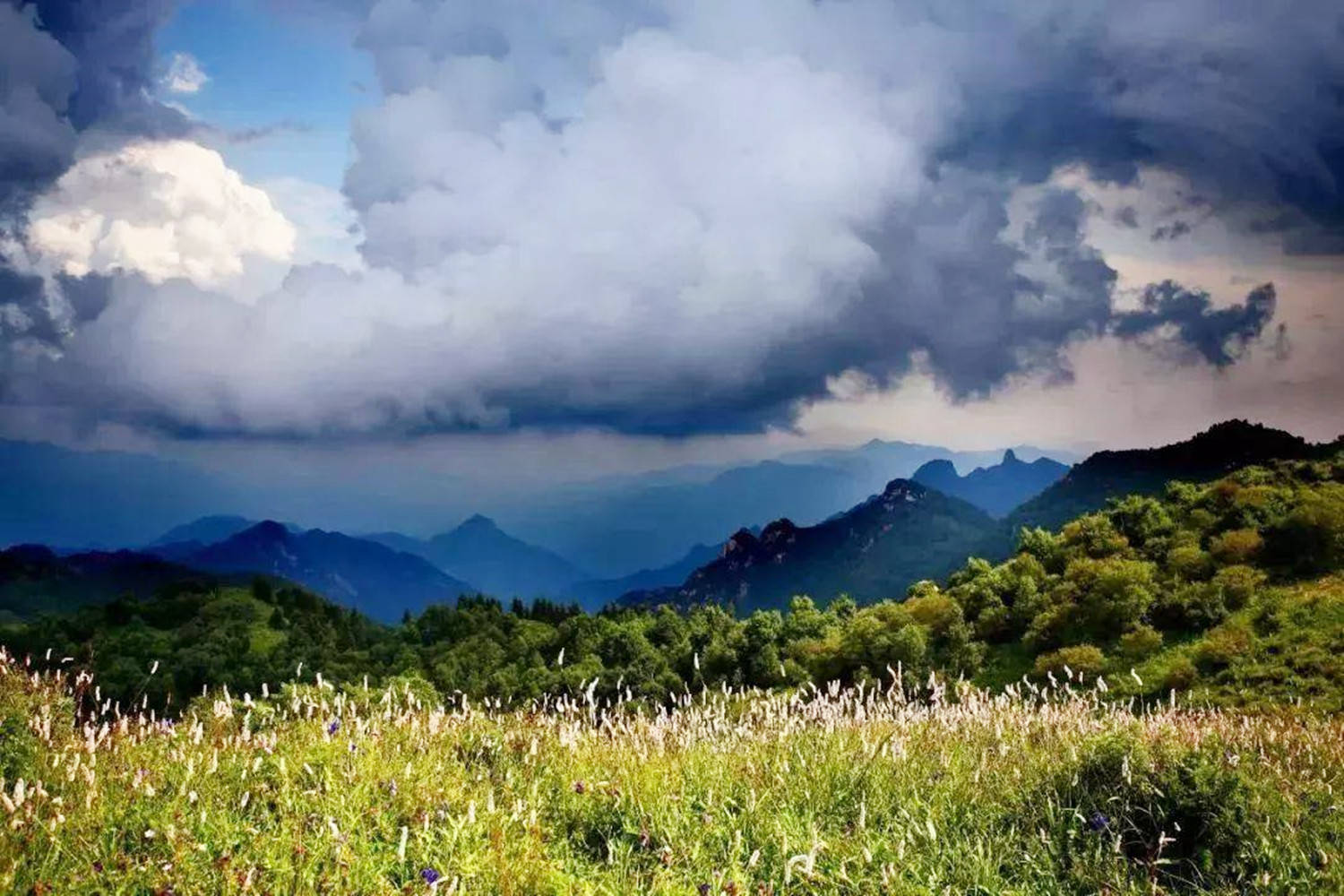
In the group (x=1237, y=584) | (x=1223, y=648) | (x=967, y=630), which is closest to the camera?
(x=1223, y=648)

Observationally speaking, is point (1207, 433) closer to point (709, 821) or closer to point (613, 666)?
A: point (613, 666)

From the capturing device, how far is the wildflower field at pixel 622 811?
206 inches

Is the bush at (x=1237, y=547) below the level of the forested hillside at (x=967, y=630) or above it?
above

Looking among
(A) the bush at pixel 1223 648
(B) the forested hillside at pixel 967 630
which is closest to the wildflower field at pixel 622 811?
(B) the forested hillside at pixel 967 630

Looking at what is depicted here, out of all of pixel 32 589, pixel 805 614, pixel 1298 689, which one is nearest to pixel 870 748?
pixel 1298 689

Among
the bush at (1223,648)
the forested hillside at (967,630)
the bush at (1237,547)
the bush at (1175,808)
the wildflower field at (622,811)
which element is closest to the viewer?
the wildflower field at (622,811)

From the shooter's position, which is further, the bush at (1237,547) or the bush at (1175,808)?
the bush at (1237,547)

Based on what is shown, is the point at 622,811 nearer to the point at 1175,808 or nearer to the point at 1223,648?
the point at 1175,808

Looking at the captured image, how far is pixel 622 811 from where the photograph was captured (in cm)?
673

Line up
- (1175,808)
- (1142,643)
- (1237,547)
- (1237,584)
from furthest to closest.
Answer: (1237,547) → (1237,584) → (1142,643) → (1175,808)

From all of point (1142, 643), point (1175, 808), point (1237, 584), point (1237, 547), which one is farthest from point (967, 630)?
point (1175, 808)

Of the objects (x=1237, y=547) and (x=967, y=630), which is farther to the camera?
(x=967, y=630)

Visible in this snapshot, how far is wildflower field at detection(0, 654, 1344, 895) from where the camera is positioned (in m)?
5.23

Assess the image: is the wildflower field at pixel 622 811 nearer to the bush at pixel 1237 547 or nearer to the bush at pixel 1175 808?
the bush at pixel 1175 808
